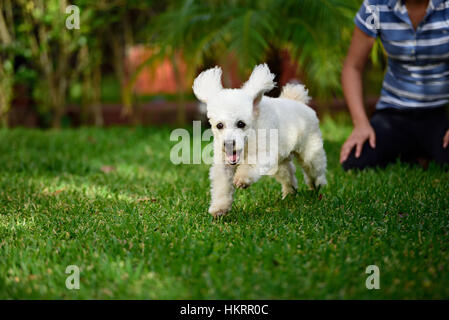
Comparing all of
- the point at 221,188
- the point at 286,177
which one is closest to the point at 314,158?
the point at 286,177

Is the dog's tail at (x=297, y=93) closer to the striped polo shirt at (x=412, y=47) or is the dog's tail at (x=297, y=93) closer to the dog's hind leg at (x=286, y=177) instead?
the dog's hind leg at (x=286, y=177)

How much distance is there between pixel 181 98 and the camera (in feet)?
22.7

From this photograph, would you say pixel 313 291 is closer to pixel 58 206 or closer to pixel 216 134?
pixel 216 134

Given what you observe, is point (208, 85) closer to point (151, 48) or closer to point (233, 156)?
point (233, 156)

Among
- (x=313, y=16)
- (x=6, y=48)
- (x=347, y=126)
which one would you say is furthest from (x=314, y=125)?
(x=6, y=48)

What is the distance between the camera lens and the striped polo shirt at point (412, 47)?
376cm

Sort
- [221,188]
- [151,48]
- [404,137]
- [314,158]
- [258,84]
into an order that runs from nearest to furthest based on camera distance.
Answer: [258,84]
[221,188]
[314,158]
[404,137]
[151,48]

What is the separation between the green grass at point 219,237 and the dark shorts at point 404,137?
18 cm

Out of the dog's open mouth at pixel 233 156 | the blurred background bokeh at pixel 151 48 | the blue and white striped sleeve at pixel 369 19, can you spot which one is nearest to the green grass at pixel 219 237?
the dog's open mouth at pixel 233 156

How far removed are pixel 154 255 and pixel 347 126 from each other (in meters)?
4.93

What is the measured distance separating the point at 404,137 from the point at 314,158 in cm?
134

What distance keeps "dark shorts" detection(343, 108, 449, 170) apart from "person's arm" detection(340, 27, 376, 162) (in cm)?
7

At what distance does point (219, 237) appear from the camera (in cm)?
255

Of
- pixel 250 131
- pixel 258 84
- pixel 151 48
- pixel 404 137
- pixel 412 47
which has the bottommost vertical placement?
pixel 250 131
